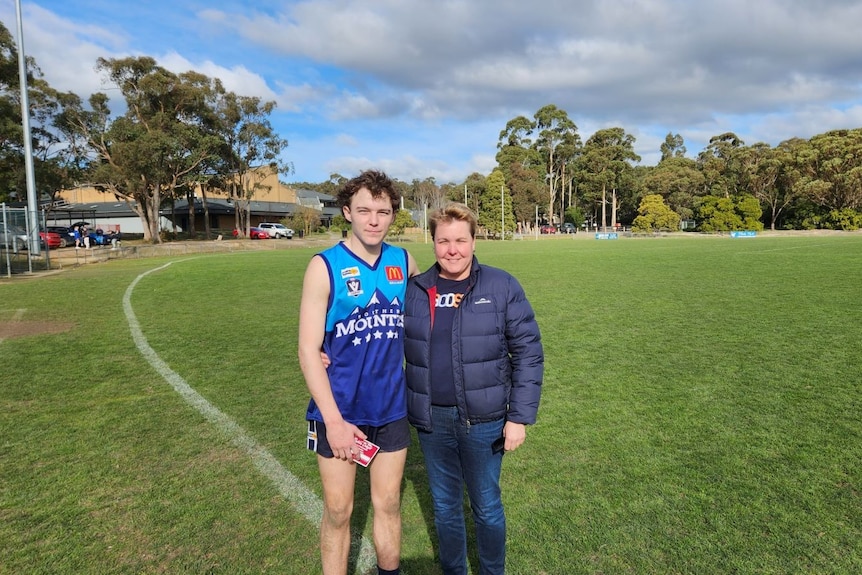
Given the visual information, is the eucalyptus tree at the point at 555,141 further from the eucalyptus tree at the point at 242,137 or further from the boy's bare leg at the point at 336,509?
the boy's bare leg at the point at 336,509

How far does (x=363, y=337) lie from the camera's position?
7.59 ft

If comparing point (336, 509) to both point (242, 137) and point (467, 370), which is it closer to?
point (467, 370)

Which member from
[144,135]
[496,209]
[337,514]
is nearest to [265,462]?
[337,514]

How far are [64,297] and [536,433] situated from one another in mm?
13043

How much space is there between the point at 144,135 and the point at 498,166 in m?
48.4

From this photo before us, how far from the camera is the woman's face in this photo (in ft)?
7.72

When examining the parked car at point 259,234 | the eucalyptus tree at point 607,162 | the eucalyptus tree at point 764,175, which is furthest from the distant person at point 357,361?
the eucalyptus tree at point 607,162

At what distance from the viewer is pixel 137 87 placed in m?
40.2

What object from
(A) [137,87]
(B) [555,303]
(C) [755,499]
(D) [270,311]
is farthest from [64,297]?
(A) [137,87]

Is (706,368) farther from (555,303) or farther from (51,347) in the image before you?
(51,347)

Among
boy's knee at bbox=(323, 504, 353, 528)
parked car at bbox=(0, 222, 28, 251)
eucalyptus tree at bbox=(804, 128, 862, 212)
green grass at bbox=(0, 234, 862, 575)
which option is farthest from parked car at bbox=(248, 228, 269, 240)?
eucalyptus tree at bbox=(804, 128, 862, 212)

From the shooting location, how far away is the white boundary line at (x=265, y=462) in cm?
306

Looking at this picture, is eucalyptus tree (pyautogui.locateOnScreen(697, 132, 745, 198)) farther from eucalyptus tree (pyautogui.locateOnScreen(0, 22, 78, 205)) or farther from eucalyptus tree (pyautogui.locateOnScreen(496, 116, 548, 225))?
eucalyptus tree (pyautogui.locateOnScreen(0, 22, 78, 205))

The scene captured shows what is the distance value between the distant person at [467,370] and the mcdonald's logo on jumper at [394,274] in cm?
7
